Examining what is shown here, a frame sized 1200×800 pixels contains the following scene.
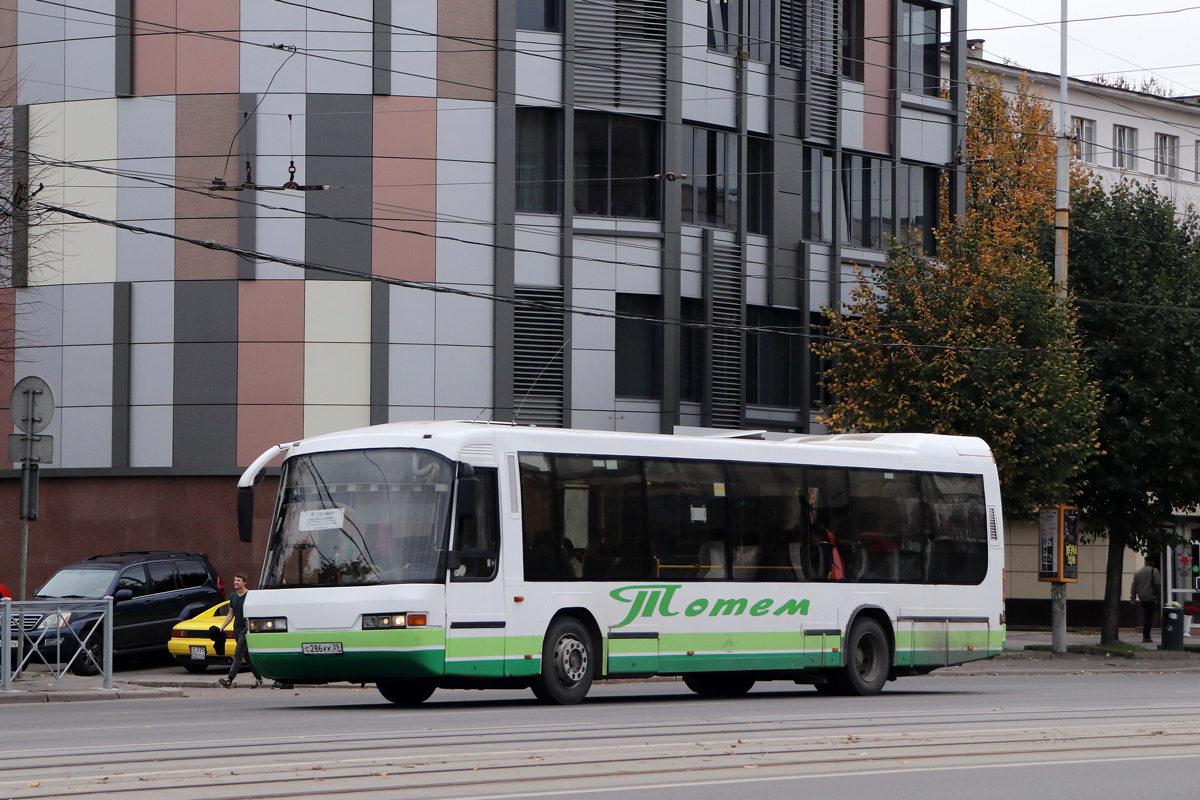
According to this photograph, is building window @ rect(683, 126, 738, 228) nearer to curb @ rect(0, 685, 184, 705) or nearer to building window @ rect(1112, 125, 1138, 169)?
curb @ rect(0, 685, 184, 705)

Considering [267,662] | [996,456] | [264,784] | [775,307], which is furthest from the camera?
[775,307]

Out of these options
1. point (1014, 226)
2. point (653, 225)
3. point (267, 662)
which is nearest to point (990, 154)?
point (1014, 226)

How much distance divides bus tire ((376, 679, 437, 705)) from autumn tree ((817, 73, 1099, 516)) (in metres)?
15.9

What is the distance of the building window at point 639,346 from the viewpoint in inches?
1351

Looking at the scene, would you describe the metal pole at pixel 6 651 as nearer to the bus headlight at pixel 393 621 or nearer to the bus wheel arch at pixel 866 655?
the bus headlight at pixel 393 621

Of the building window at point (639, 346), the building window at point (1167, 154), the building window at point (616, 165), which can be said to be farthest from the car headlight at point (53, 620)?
the building window at point (1167, 154)

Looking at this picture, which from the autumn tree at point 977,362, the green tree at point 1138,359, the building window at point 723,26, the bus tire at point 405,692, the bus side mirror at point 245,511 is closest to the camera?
the bus side mirror at point 245,511

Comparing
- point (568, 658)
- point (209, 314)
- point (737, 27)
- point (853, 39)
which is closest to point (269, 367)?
point (209, 314)

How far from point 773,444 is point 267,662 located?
6.46 metres

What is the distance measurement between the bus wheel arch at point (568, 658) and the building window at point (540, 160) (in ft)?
55.1

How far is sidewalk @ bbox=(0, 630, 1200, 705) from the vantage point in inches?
779

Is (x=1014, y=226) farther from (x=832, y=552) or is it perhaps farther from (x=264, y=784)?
(x=264, y=784)

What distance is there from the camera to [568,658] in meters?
17.2

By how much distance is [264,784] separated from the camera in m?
9.43
